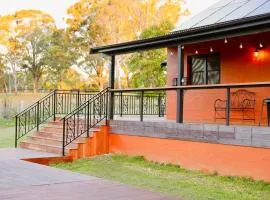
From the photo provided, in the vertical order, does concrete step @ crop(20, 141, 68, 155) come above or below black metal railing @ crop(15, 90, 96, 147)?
below

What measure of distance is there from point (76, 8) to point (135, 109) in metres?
20.6

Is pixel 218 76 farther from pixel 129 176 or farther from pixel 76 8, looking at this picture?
pixel 76 8

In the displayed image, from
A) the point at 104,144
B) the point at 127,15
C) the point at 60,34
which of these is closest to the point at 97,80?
the point at 60,34

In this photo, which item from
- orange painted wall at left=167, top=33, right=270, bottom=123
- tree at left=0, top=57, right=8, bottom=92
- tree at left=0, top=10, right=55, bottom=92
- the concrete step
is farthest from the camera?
tree at left=0, top=57, right=8, bottom=92

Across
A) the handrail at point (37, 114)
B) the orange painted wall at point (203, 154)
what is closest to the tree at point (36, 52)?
the handrail at point (37, 114)

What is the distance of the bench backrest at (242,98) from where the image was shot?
1380 cm

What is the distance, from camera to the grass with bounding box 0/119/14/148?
18.3 m

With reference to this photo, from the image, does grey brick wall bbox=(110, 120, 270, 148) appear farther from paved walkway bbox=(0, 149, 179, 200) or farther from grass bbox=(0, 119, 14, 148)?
grass bbox=(0, 119, 14, 148)

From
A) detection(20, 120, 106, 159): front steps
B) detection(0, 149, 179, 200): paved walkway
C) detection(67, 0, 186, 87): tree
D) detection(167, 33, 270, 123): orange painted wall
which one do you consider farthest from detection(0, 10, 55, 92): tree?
detection(0, 149, 179, 200): paved walkway

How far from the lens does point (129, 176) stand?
10867 millimetres

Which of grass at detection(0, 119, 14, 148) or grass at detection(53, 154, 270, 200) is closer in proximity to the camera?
grass at detection(53, 154, 270, 200)

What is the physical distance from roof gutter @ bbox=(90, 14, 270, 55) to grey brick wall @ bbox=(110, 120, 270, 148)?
2336 millimetres

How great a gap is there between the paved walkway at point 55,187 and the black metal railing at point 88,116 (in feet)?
10.5

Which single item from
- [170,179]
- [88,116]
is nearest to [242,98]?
[170,179]
